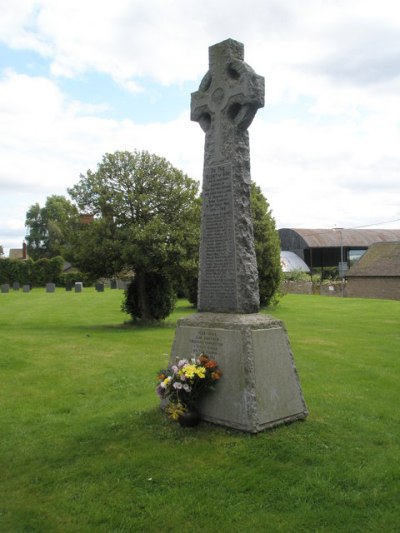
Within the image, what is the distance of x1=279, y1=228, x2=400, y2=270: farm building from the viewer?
60.2 metres

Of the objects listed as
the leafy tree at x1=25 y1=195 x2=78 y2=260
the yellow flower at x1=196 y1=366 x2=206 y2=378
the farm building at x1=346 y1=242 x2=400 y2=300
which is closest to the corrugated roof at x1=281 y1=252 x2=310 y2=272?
the farm building at x1=346 y1=242 x2=400 y2=300

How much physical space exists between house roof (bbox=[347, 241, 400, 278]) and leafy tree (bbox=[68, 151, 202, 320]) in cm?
2796

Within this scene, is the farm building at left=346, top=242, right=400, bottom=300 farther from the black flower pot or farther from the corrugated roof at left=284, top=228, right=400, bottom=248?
the black flower pot

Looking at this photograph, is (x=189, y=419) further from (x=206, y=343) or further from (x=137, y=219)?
(x=137, y=219)

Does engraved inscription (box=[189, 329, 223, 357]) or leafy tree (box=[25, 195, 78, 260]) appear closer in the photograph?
engraved inscription (box=[189, 329, 223, 357])

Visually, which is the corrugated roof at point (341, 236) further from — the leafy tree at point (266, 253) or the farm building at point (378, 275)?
the leafy tree at point (266, 253)

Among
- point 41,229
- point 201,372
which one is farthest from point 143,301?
point 41,229

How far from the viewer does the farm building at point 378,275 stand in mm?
41875

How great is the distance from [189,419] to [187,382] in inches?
17.5

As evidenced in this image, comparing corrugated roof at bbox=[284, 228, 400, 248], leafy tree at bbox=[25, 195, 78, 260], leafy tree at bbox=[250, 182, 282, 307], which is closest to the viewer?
leafy tree at bbox=[250, 182, 282, 307]

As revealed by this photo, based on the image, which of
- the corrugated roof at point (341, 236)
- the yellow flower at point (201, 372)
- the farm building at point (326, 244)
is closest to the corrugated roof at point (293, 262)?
the farm building at point (326, 244)

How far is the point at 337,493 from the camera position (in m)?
4.55

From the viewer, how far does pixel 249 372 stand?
5.82 m

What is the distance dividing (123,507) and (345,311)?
23.4 meters
